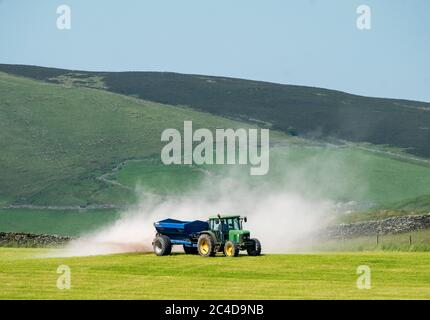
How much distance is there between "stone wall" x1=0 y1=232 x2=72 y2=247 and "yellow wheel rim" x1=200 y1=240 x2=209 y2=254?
25.6 m

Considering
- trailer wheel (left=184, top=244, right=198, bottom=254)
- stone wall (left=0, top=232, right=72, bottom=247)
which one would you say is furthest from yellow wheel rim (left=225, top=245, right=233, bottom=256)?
stone wall (left=0, top=232, right=72, bottom=247)

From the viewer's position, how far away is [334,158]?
491ft

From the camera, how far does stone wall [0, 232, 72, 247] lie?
75081 mm

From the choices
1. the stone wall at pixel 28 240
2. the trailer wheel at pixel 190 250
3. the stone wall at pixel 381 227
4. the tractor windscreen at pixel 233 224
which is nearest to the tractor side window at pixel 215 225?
the tractor windscreen at pixel 233 224

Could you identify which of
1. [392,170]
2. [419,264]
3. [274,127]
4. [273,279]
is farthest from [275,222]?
[274,127]

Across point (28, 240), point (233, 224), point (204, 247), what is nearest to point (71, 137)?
point (28, 240)

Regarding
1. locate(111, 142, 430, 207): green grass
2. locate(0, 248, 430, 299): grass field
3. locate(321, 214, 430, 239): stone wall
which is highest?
locate(111, 142, 430, 207): green grass

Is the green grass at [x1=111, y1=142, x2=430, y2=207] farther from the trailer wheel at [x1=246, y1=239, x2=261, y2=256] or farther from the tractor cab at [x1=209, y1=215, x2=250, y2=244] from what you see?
the trailer wheel at [x1=246, y1=239, x2=261, y2=256]

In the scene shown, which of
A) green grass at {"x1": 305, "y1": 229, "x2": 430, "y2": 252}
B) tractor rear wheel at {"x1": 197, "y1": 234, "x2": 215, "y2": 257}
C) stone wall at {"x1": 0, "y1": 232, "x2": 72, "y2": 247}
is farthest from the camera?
stone wall at {"x1": 0, "y1": 232, "x2": 72, "y2": 247}

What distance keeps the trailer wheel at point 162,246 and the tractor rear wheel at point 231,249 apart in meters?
3.59

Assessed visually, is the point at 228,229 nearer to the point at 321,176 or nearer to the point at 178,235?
the point at 178,235

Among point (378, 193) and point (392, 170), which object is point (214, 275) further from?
point (392, 170)

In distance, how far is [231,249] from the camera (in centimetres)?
5109
